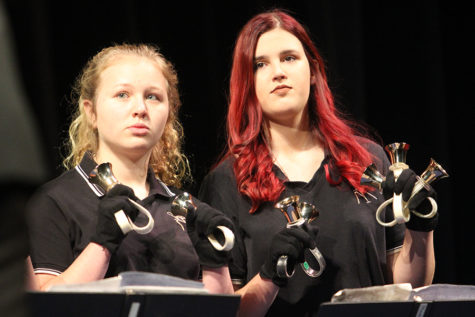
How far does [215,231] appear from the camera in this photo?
6.59 ft

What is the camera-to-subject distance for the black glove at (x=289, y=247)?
1997mm

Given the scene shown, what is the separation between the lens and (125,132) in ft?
→ 7.04

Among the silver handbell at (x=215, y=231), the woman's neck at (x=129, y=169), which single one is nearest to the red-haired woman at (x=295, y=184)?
the silver handbell at (x=215, y=231)

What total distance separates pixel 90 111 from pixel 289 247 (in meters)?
0.77

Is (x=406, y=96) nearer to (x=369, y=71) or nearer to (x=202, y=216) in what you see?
(x=369, y=71)

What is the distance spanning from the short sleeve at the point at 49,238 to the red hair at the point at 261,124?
61 centimetres

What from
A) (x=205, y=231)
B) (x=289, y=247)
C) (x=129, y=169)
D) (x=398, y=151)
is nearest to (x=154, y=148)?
(x=129, y=169)

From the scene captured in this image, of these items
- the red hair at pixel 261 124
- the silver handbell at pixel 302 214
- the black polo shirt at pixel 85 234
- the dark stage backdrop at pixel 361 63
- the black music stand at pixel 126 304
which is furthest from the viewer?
the dark stage backdrop at pixel 361 63

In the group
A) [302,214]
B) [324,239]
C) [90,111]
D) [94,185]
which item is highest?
[90,111]

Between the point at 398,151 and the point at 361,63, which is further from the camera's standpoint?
the point at 361,63

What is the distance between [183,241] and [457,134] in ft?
6.62

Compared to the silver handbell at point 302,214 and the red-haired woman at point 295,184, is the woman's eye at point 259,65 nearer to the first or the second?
the red-haired woman at point 295,184

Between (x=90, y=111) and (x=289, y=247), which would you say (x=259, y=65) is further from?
(x=289, y=247)

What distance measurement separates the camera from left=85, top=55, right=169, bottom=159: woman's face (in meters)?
2.15
